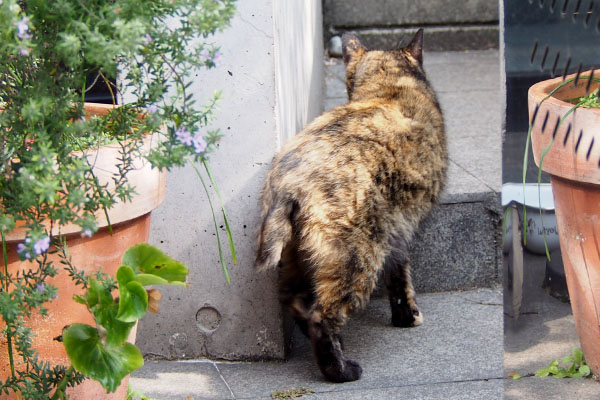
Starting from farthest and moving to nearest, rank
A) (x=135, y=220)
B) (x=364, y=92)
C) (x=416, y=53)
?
(x=416, y=53), (x=364, y=92), (x=135, y=220)

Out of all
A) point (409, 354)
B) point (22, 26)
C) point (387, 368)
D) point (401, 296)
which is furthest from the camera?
Answer: point (401, 296)

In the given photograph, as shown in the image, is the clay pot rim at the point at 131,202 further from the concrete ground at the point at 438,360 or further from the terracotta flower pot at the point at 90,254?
the concrete ground at the point at 438,360

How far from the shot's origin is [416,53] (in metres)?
3.58

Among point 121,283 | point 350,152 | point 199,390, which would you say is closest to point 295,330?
point 199,390

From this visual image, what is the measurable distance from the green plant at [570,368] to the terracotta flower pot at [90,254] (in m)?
1.17

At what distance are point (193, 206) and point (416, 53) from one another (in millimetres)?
1463

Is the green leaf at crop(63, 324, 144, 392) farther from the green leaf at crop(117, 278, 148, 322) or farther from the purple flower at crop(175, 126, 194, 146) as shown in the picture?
the purple flower at crop(175, 126, 194, 146)

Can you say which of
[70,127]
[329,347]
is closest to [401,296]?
[329,347]

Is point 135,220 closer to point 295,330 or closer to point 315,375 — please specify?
point 315,375

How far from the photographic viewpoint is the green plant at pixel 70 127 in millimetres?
1516

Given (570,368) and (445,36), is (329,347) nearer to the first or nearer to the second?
(570,368)

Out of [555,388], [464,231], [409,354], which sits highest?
[555,388]

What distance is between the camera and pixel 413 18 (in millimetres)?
6035

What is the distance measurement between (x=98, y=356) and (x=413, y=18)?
4852 mm
